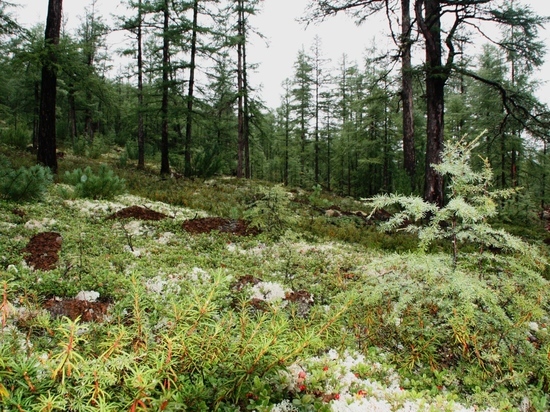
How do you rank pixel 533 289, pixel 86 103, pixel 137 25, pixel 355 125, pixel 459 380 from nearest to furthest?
pixel 459 380
pixel 533 289
pixel 137 25
pixel 86 103
pixel 355 125

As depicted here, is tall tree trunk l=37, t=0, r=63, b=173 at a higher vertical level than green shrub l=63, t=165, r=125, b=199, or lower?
higher

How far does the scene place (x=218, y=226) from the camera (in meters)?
6.80

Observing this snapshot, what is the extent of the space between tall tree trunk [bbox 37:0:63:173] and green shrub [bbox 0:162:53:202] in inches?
166

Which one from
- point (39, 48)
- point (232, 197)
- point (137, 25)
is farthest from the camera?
point (137, 25)

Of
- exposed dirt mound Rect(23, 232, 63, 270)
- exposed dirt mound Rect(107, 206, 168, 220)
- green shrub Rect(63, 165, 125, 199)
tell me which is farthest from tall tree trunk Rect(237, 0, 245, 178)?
exposed dirt mound Rect(23, 232, 63, 270)

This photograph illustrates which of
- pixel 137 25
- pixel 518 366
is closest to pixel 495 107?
pixel 137 25

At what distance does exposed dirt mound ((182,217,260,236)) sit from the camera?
6453 millimetres

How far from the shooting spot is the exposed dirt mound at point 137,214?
22.0 feet

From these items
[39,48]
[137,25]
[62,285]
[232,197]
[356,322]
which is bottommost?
[356,322]

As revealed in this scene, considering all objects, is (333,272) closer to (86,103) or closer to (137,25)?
(137,25)

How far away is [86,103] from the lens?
2594 centimetres

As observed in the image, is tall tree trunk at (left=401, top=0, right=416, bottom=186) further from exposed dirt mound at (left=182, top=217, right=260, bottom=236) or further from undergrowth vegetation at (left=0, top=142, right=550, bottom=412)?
exposed dirt mound at (left=182, top=217, right=260, bottom=236)

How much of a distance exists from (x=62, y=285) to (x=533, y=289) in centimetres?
469

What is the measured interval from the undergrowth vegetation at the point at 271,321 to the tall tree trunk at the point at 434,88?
3168 mm
